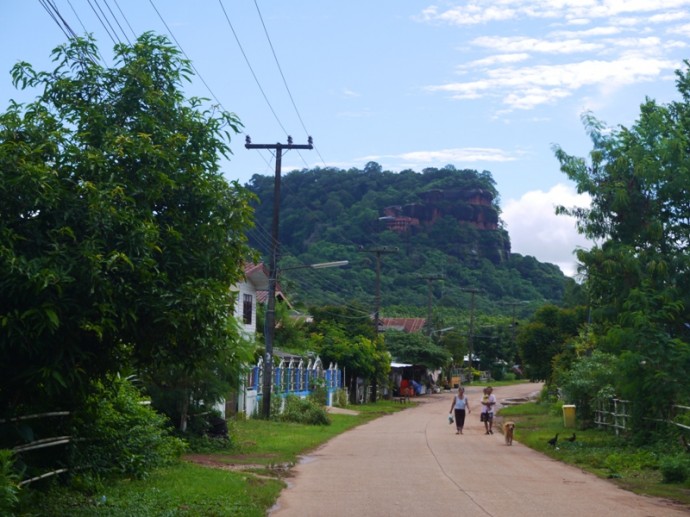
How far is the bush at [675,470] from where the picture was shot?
16.0 m

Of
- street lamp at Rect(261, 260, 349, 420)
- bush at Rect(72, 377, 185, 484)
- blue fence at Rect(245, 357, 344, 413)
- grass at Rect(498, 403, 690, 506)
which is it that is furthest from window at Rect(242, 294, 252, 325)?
bush at Rect(72, 377, 185, 484)

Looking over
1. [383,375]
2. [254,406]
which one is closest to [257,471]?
[254,406]

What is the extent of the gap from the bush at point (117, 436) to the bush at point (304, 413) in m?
18.3

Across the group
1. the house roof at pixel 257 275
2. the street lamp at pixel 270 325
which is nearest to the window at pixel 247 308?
the house roof at pixel 257 275

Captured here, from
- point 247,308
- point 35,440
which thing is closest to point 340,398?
point 247,308

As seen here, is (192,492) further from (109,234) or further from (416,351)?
(416,351)

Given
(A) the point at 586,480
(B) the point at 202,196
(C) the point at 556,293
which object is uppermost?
(C) the point at 556,293

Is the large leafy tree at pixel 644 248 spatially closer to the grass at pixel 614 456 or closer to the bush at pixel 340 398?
the grass at pixel 614 456

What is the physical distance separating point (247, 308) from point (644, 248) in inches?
745

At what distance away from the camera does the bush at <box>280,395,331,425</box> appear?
34844 mm

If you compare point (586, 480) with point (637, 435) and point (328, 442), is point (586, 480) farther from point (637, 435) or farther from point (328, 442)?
point (328, 442)

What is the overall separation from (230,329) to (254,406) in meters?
26.9

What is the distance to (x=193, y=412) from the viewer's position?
22.9m

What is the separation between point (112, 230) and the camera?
29.9 ft
